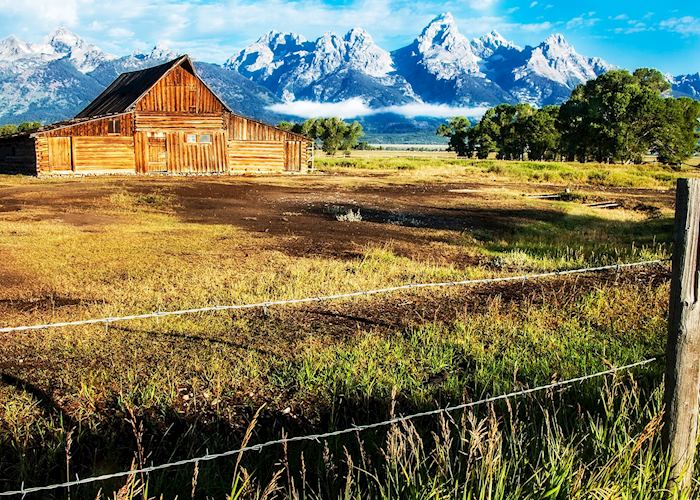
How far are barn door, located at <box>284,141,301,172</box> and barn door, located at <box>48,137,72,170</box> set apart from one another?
16233mm

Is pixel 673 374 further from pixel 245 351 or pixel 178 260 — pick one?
pixel 178 260

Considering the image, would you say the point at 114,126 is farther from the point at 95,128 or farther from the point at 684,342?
the point at 684,342

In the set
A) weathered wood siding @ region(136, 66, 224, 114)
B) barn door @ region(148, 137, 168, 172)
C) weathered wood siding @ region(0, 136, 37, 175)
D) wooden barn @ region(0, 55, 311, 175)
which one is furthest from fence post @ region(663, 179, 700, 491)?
weathered wood siding @ region(136, 66, 224, 114)

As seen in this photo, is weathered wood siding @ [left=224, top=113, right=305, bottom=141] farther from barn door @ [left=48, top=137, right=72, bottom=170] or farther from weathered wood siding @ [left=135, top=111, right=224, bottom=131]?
barn door @ [left=48, top=137, right=72, bottom=170]

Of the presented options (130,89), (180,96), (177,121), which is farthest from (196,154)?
(130,89)

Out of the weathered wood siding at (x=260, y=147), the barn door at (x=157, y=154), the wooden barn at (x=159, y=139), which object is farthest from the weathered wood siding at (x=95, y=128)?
the weathered wood siding at (x=260, y=147)

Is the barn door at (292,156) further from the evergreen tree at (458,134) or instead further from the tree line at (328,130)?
the tree line at (328,130)

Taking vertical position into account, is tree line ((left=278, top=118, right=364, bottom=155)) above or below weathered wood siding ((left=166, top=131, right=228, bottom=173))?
above

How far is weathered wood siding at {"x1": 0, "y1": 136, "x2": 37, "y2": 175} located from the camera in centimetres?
4044

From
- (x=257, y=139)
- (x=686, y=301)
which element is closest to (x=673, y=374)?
(x=686, y=301)

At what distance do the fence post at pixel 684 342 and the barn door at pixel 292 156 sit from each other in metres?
46.7

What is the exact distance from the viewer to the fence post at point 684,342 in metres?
3.25

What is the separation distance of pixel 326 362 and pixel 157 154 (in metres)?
40.5

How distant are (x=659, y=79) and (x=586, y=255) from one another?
269 feet
